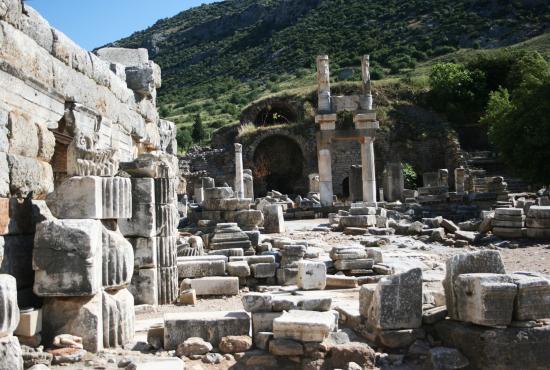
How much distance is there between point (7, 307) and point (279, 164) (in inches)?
1585

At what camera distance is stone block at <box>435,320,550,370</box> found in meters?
5.61

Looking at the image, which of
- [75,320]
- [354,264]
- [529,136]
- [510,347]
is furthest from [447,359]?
[529,136]

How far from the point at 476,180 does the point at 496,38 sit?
26246 millimetres

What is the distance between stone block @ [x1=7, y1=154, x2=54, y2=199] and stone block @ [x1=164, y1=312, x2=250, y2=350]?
6.99 feet

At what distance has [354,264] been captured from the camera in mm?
10273

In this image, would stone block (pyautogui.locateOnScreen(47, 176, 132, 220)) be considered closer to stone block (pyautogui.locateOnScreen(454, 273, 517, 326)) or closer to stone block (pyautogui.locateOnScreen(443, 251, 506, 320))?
stone block (pyautogui.locateOnScreen(443, 251, 506, 320))

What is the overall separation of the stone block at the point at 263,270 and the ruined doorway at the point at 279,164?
33217 mm

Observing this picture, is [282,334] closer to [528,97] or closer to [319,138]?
[319,138]

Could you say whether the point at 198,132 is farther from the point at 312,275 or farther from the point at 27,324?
the point at 27,324

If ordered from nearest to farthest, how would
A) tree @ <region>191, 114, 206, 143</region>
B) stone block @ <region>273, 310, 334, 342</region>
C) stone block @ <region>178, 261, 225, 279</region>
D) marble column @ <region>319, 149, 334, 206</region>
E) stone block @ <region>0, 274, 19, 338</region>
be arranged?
stone block @ <region>0, 274, 19, 338</region>
stone block @ <region>273, 310, 334, 342</region>
stone block @ <region>178, 261, 225, 279</region>
marble column @ <region>319, 149, 334, 206</region>
tree @ <region>191, 114, 206, 143</region>

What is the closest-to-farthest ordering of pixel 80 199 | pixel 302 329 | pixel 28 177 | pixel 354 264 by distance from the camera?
1. pixel 302 329
2. pixel 80 199
3. pixel 28 177
4. pixel 354 264

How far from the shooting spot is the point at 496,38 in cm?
5541

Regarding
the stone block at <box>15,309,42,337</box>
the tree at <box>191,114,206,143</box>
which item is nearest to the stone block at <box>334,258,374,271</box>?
the stone block at <box>15,309,42,337</box>

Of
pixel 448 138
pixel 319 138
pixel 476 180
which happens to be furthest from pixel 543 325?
pixel 448 138
